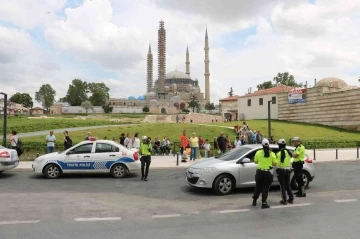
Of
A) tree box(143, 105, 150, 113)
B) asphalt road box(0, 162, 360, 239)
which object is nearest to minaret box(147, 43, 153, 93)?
tree box(143, 105, 150, 113)

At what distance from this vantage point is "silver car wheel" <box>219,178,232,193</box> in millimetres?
10071

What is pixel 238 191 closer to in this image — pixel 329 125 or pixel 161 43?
pixel 329 125

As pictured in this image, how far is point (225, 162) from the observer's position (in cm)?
1022

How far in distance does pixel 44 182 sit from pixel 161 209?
5666mm

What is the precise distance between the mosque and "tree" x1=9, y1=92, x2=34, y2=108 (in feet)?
90.2

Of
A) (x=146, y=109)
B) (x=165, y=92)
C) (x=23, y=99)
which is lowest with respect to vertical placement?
(x=146, y=109)

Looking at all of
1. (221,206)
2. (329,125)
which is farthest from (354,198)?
(329,125)

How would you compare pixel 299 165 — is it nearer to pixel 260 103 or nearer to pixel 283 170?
pixel 283 170

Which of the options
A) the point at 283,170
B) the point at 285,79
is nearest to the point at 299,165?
the point at 283,170

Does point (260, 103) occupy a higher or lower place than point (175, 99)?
lower

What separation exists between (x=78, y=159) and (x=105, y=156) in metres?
0.98

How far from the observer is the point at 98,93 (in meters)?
118

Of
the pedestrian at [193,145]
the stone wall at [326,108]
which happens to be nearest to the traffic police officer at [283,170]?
the pedestrian at [193,145]

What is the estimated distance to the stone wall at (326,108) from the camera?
41.8m
